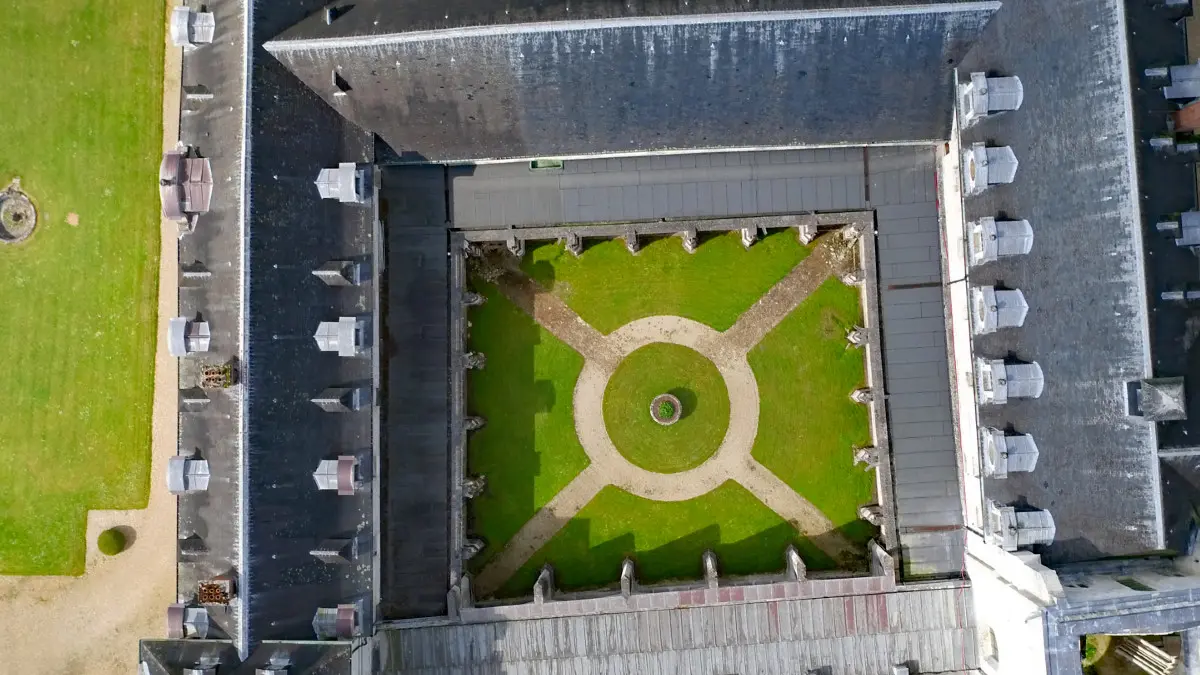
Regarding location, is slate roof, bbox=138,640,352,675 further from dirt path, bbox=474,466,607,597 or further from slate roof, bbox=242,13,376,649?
dirt path, bbox=474,466,607,597

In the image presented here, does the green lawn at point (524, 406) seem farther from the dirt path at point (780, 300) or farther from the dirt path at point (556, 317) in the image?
the dirt path at point (780, 300)

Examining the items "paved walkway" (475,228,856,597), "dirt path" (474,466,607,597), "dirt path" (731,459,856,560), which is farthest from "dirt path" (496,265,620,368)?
"dirt path" (731,459,856,560)

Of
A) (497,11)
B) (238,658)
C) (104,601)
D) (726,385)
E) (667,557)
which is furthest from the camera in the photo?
(104,601)

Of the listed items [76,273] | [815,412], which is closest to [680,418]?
[815,412]

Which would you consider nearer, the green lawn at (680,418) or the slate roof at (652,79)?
the slate roof at (652,79)

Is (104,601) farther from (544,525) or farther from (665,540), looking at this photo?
(665,540)

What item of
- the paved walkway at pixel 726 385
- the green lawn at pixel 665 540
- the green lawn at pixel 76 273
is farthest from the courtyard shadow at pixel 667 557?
the green lawn at pixel 76 273
